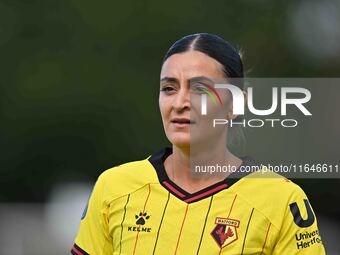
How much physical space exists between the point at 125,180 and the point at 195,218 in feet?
1.12

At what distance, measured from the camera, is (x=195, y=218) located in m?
2.77

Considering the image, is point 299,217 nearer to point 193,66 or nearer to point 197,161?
point 197,161

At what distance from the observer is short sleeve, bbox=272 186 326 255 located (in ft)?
8.75

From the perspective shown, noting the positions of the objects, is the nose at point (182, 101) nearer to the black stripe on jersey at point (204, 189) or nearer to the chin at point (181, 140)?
the chin at point (181, 140)

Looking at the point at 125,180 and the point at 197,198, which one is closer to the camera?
the point at 197,198

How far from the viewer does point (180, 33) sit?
14562mm

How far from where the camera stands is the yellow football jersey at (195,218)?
269 centimetres

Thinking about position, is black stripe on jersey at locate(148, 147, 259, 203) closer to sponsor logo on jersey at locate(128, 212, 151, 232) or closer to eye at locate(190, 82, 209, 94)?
sponsor logo on jersey at locate(128, 212, 151, 232)

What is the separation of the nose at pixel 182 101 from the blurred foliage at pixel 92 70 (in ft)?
32.8

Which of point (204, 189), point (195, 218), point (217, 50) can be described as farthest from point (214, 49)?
point (195, 218)

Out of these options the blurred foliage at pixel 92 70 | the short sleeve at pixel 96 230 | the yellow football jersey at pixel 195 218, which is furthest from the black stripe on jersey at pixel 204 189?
the blurred foliage at pixel 92 70

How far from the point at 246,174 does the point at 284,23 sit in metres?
11.8

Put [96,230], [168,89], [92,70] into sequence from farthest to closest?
[92,70] → [96,230] → [168,89]

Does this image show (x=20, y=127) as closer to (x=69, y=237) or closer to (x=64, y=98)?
(x=64, y=98)
